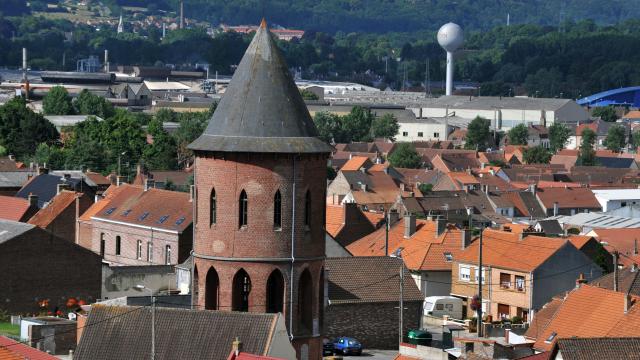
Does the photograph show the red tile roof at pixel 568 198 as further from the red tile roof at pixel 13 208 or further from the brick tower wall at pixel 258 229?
the brick tower wall at pixel 258 229

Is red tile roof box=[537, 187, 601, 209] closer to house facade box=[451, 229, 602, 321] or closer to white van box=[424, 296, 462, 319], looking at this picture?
house facade box=[451, 229, 602, 321]

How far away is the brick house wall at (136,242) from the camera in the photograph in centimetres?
6688

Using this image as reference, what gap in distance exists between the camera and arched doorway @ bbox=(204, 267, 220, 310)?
3238 cm

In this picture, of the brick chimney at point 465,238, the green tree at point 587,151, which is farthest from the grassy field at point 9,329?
the green tree at point 587,151

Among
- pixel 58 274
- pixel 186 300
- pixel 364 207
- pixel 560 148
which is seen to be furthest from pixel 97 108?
pixel 186 300

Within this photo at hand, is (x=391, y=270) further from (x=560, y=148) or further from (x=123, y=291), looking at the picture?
(x=560, y=148)

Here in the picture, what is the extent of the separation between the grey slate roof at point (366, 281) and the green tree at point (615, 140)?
11450 cm

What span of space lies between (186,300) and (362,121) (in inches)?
5349

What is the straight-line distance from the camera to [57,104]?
16488cm

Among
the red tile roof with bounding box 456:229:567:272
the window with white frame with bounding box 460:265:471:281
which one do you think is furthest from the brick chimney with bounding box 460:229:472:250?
the window with white frame with bounding box 460:265:471:281

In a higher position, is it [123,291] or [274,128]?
[274,128]

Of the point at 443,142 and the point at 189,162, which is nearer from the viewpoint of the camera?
the point at 189,162

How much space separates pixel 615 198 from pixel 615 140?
68.5m

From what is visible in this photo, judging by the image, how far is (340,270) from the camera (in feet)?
183
